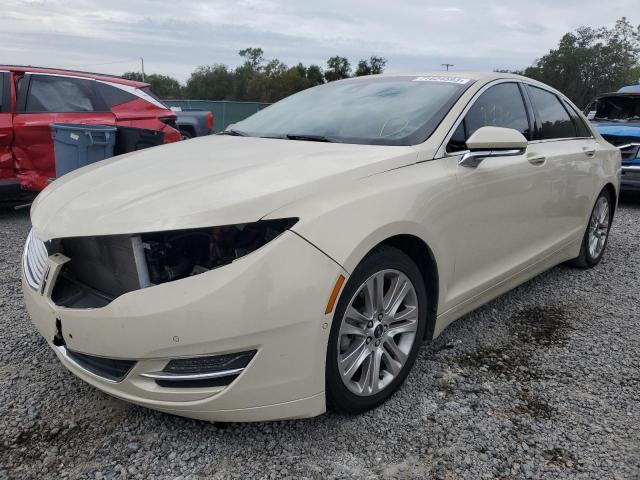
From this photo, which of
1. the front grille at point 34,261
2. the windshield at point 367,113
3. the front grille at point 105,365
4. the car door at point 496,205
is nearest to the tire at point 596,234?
the car door at point 496,205

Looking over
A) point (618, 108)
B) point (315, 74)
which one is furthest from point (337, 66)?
point (618, 108)

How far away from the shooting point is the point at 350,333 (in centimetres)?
224

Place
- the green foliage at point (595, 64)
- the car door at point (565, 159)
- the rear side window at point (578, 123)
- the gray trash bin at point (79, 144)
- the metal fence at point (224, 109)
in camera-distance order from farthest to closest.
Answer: the green foliage at point (595, 64) < the metal fence at point (224, 109) < the gray trash bin at point (79, 144) < the rear side window at point (578, 123) < the car door at point (565, 159)

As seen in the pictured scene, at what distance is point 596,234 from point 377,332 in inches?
125

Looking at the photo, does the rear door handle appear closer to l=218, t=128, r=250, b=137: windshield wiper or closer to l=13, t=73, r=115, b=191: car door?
l=218, t=128, r=250, b=137: windshield wiper

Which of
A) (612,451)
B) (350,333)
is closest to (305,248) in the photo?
(350,333)

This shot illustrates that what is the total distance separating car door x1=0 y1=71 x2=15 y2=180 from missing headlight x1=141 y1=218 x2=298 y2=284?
15.1ft

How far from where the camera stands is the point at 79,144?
545 cm

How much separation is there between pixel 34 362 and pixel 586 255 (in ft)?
13.7

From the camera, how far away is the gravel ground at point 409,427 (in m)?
2.09

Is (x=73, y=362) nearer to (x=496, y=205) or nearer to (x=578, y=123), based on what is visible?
(x=496, y=205)

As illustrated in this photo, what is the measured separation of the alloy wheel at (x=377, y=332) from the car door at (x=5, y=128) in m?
4.94

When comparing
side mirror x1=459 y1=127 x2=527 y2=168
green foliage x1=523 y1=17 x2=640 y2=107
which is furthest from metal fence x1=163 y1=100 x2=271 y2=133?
green foliage x1=523 y1=17 x2=640 y2=107

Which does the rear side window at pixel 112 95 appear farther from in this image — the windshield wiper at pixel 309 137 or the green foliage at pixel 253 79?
the green foliage at pixel 253 79
